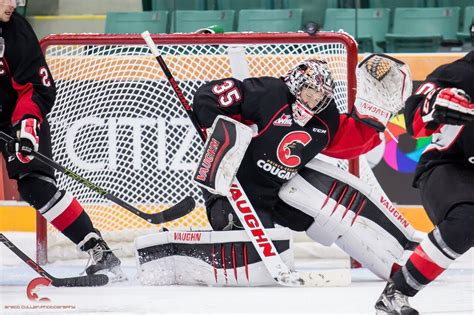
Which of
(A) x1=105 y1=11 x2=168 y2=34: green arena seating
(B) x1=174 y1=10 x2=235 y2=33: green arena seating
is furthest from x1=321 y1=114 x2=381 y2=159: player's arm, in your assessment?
(A) x1=105 y1=11 x2=168 y2=34: green arena seating

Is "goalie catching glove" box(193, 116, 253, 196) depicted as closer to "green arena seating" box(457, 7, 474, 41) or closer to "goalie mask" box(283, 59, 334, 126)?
"goalie mask" box(283, 59, 334, 126)

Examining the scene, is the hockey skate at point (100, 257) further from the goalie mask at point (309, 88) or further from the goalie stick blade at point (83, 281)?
the goalie mask at point (309, 88)

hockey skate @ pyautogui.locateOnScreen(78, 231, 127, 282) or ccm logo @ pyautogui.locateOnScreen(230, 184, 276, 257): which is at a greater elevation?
ccm logo @ pyautogui.locateOnScreen(230, 184, 276, 257)

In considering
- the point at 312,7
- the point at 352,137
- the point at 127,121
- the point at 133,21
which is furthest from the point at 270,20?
the point at 352,137

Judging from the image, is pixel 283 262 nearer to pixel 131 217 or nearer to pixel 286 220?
pixel 286 220

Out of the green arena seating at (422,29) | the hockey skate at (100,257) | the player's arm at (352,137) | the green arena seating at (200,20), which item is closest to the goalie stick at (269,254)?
the player's arm at (352,137)

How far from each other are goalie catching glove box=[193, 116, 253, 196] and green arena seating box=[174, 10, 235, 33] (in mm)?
1776

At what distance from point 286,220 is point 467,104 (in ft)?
4.40

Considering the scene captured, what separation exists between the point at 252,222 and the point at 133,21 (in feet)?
6.83

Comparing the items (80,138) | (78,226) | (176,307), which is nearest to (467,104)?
(176,307)

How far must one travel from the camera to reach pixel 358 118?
375cm

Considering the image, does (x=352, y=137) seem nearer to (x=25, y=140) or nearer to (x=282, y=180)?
(x=282, y=180)

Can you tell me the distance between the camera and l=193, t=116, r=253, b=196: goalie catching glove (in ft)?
11.9

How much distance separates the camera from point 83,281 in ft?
12.2
